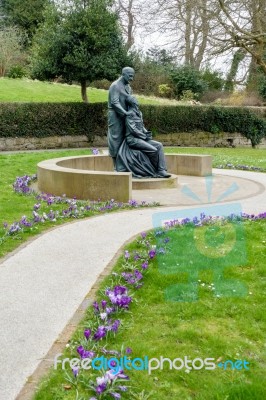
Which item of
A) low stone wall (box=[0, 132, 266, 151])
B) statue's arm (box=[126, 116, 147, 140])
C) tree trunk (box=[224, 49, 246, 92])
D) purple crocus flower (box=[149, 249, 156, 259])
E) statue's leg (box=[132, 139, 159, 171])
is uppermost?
tree trunk (box=[224, 49, 246, 92])

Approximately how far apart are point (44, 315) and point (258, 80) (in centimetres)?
3050

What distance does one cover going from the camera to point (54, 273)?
14.9ft

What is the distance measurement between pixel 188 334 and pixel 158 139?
68.0 feet

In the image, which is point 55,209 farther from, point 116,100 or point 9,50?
point 9,50

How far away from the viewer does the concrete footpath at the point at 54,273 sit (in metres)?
3.06

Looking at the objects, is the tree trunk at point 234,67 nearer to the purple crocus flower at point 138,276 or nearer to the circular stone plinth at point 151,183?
the circular stone plinth at point 151,183

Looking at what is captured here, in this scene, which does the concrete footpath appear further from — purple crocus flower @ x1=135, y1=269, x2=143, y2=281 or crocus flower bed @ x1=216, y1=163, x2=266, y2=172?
crocus flower bed @ x1=216, y1=163, x2=266, y2=172

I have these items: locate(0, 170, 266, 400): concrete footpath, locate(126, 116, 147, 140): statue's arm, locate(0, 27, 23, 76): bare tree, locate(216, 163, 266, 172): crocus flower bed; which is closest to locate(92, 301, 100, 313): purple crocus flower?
locate(0, 170, 266, 400): concrete footpath

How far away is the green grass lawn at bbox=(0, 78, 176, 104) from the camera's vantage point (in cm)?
2491

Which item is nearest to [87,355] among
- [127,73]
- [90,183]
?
[90,183]

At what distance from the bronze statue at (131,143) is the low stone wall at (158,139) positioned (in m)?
11.6

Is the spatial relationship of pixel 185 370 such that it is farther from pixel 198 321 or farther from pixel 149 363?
pixel 198 321

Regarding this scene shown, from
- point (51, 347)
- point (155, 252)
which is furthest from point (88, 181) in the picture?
point (51, 347)

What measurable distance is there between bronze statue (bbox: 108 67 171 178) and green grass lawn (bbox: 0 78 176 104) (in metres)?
15.0
